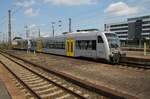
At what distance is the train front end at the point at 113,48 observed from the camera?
2453cm

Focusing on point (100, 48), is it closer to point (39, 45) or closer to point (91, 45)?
point (91, 45)

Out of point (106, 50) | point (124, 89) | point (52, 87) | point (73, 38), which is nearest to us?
point (124, 89)

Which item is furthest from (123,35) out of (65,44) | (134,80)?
(134,80)

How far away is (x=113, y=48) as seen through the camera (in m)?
25.0

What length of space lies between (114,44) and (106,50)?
4.51ft

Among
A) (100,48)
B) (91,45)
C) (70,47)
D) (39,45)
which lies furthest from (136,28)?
(100,48)

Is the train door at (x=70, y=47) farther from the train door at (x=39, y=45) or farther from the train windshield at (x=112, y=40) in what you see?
the train door at (x=39, y=45)

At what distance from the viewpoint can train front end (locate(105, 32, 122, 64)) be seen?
80.5 feet

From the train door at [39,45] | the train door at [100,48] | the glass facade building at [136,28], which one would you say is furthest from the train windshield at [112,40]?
the glass facade building at [136,28]

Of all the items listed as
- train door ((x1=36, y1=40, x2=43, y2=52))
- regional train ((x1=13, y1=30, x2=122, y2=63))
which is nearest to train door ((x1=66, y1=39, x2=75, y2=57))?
regional train ((x1=13, y1=30, x2=122, y2=63))

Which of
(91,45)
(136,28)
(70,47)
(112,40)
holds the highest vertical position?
(136,28)

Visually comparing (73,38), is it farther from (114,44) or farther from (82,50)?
(114,44)

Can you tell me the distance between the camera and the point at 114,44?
2548 cm

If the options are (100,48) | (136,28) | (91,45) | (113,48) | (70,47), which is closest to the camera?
(113,48)
